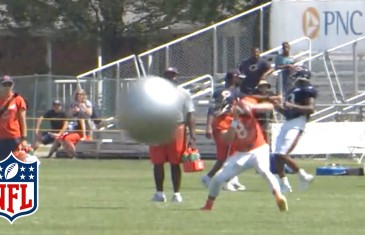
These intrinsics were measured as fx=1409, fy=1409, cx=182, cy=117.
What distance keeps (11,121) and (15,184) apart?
717 centimetres

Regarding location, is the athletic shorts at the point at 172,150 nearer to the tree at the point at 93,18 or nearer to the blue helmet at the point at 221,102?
the blue helmet at the point at 221,102

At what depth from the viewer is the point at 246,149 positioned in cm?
1706

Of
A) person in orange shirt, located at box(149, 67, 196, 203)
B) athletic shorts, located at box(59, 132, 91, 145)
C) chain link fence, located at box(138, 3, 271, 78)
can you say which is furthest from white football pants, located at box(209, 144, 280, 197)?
chain link fence, located at box(138, 3, 271, 78)

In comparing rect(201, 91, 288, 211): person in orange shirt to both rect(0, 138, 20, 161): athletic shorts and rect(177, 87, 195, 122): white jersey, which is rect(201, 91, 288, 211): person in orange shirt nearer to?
rect(177, 87, 195, 122): white jersey

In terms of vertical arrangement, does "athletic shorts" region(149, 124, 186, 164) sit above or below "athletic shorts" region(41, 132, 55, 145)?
above

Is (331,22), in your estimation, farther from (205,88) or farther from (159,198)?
(159,198)

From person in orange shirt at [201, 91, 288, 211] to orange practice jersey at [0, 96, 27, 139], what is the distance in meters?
4.47

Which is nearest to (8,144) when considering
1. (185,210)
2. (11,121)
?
(11,121)

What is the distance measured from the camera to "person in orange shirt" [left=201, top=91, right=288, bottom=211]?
1700cm

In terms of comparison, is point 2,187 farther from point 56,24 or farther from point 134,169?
point 56,24

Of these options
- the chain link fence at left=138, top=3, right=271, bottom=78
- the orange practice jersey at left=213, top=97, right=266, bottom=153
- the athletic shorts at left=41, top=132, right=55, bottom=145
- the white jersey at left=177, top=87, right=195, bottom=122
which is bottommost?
the athletic shorts at left=41, top=132, right=55, bottom=145

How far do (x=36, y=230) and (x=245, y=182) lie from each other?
946 cm

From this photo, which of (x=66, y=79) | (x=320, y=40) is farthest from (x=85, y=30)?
(x=320, y=40)

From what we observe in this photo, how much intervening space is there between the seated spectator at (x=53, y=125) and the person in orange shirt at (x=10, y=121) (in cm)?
1243
